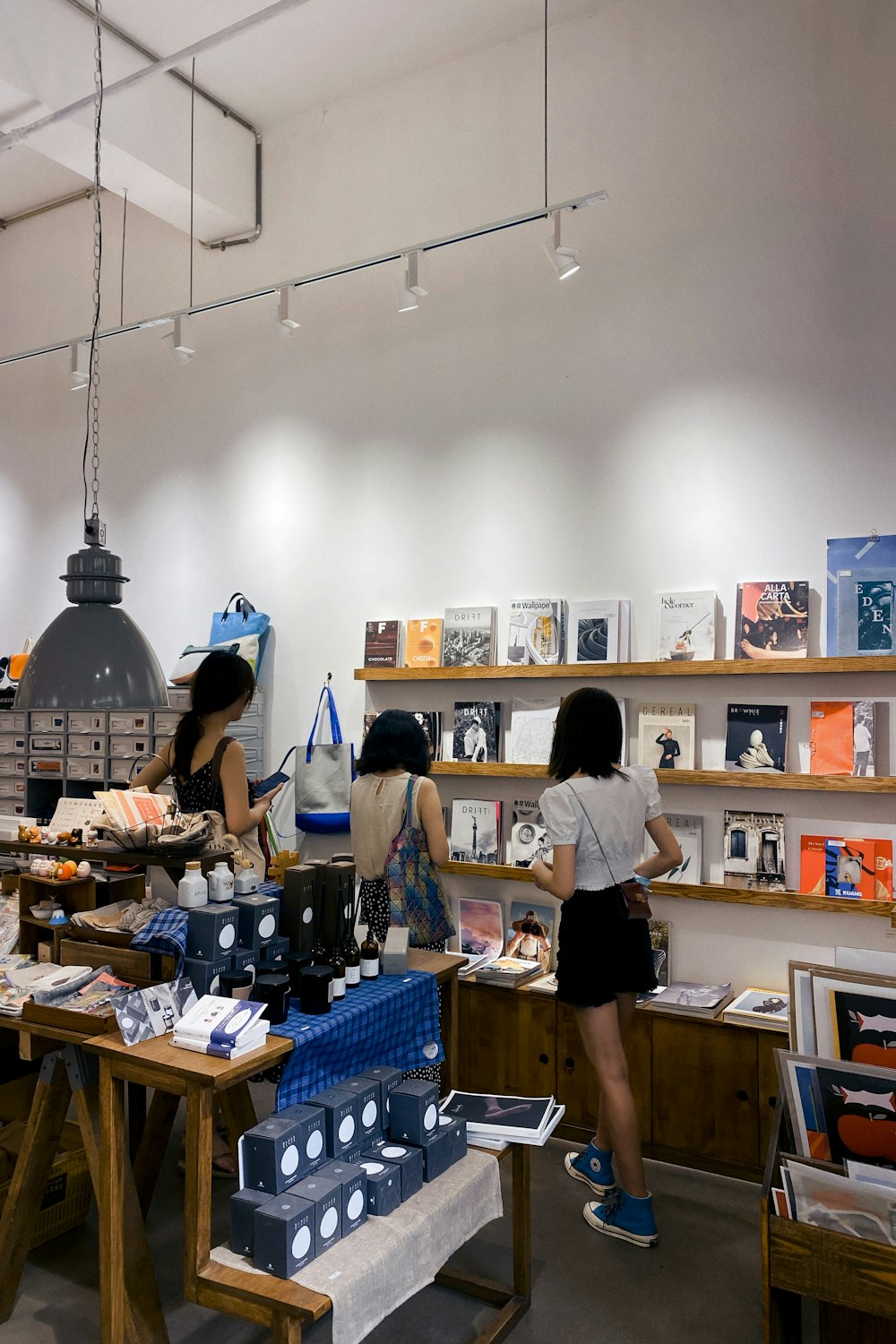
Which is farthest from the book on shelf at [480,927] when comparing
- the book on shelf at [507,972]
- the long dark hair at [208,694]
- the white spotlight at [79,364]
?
the white spotlight at [79,364]

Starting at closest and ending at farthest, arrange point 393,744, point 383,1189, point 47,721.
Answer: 1. point 383,1189
2. point 393,744
3. point 47,721

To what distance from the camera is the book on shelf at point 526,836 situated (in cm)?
411

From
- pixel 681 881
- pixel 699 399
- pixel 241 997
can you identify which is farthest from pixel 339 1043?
pixel 699 399

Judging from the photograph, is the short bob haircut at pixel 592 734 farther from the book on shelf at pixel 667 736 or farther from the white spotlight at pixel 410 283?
the white spotlight at pixel 410 283

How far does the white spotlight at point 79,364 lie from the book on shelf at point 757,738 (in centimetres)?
356

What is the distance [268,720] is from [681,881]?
2256mm

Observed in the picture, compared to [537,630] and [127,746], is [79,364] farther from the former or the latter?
[537,630]

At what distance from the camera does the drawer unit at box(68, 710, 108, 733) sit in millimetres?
5012

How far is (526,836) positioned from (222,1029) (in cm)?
218

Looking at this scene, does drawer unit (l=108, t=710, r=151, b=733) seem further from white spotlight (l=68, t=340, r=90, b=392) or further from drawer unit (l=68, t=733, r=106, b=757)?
white spotlight (l=68, t=340, r=90, b=392)

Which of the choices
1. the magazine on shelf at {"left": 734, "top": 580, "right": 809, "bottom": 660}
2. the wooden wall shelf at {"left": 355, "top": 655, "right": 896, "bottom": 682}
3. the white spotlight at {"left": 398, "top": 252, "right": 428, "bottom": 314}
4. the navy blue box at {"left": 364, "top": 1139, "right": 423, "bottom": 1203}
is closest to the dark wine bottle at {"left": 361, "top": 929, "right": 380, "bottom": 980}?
the navy blue box at {"left": 364, "top": 1139, "right": 423, "bottom": 1203}

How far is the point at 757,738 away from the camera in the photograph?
11.9 ft

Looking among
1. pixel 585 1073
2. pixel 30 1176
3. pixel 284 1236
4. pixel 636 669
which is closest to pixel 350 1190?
pixel 284 1236

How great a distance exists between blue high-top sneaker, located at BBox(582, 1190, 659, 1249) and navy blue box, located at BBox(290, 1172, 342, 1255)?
127 cm
